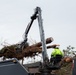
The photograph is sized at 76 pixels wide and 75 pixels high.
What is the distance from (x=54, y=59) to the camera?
26.0ft

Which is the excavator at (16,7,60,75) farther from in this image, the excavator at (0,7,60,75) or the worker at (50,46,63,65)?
the worker at (50,46,63,65)

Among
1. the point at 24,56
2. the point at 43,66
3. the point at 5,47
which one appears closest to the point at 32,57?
the point at 24,56

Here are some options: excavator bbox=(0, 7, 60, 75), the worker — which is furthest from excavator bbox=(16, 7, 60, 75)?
the worker

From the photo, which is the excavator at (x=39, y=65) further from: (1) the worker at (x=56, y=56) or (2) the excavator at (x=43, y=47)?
(1) the worker at (x=56, y=56)

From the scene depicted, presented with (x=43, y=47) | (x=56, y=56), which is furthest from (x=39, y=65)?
(x=43, y=47)

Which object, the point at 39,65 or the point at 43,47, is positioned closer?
the point at 39,65

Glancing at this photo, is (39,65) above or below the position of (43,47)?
below

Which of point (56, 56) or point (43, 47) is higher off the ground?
point (43, 47)

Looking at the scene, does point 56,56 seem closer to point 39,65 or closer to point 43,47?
point 39,65

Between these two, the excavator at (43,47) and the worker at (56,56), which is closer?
the excavator at (43,47)

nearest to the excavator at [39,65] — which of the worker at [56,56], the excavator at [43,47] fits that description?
the excavator at [43,47]

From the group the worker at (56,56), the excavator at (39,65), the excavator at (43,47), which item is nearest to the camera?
the excavator at (39,65)

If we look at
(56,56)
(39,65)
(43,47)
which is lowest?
(39,65)

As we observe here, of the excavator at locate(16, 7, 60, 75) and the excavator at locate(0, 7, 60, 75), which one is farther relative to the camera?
the excavator at locate(16, 7, 60, 75)
